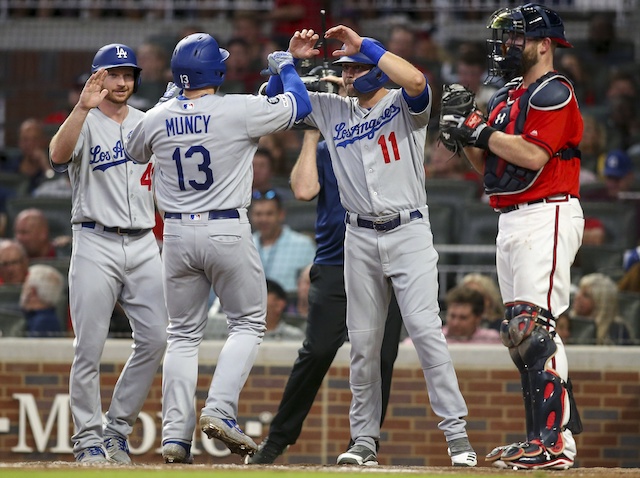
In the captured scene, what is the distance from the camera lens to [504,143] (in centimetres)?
555

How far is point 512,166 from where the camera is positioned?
5.60 meters

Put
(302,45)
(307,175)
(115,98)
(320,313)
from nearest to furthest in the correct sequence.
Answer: (302,45)
(115,98)
(307,175)
(320,313)

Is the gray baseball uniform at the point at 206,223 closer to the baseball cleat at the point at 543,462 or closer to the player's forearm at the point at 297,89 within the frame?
the player's forearm at the point at 297,89

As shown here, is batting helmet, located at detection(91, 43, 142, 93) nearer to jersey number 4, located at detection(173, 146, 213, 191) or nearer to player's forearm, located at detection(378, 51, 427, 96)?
jersey number 4, located at detection(173, 146, 213, 191)

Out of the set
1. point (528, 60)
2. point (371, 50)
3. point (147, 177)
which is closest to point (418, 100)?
point (371, 50)

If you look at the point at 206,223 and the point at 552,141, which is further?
the point at 206,223

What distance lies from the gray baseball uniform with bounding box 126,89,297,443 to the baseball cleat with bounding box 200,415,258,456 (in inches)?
1.9

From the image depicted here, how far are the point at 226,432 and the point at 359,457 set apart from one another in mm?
756

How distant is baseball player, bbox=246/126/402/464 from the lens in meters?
6.53

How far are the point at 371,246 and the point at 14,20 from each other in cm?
944

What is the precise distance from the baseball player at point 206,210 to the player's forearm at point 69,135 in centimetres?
28

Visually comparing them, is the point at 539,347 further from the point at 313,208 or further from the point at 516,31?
the point at 313,208

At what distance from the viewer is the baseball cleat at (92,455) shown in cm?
604

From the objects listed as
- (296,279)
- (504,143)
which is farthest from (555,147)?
(296,279)
